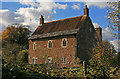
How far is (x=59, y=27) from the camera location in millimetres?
30859

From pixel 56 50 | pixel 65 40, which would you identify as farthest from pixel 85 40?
pixel 56 50

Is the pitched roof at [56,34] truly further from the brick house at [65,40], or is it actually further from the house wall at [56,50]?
the house wall at [56,50]

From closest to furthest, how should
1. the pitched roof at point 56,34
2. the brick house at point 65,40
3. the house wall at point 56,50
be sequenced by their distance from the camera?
the house wall at point 56,50 < the brick house at point 65,40 < the pitched roof at point 56,34

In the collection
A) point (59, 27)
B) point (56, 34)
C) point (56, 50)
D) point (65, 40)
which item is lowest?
point (56, 50)

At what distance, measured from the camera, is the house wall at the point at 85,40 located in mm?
27172

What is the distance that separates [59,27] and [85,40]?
580 centimetres

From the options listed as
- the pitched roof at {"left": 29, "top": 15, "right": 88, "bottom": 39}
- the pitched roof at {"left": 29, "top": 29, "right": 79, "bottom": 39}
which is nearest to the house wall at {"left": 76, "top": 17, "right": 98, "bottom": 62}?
the pitched roof at {"left": 29, "top": 29, "right": 79, "bottom": 39}

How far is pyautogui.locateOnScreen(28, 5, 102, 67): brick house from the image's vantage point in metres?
27.0

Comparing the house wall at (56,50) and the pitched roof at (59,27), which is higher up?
the pitched roof at (59,27)

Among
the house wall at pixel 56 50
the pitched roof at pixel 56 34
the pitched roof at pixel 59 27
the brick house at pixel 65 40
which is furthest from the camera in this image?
the pitched roof at pixel 59 27

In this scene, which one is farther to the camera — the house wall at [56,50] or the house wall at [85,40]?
the house wall at [85,40]

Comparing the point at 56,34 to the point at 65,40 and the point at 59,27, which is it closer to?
the point at 65,40

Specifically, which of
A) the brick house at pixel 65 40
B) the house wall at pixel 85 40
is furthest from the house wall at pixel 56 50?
the house wall at pixel 85 40

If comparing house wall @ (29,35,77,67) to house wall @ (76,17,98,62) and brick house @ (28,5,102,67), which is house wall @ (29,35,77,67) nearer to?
brick house @ (28,5,102,67)
